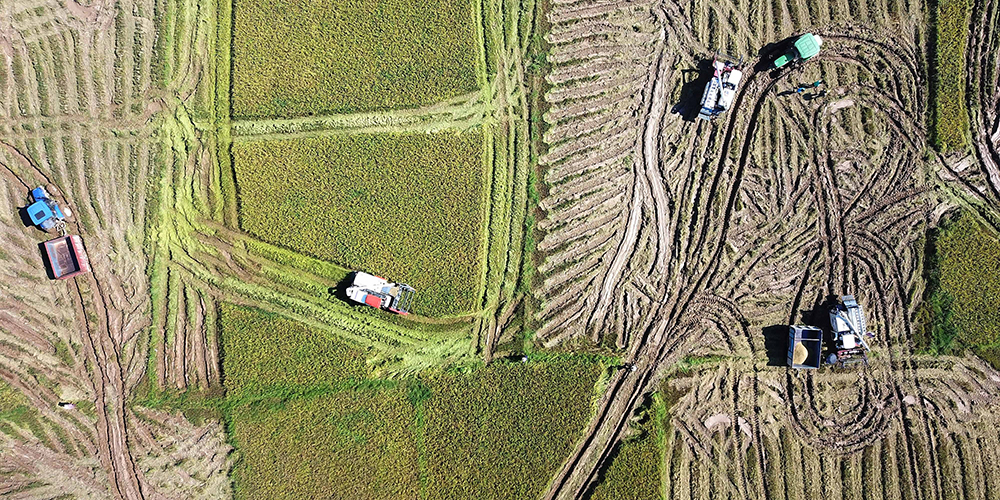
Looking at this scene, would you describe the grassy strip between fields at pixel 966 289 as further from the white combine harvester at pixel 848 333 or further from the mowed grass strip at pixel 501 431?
the mowed grass strip at pixel 501 431

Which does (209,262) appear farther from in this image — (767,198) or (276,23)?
(767,198)

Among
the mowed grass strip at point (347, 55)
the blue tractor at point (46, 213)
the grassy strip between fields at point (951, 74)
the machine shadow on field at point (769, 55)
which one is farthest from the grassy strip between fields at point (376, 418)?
the grassy strip between fields at point (951, 74)

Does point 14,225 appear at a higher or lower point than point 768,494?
higher

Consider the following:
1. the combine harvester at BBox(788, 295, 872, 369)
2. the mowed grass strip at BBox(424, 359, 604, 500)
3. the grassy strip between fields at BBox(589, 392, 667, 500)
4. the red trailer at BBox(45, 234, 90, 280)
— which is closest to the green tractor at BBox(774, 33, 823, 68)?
the combine harvester at BBox(788, 295, 872, 369)

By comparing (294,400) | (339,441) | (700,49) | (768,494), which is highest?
(700,49)

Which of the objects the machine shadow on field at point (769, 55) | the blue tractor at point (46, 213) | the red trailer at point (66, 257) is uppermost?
the machine shadow on field at point (769, 55)

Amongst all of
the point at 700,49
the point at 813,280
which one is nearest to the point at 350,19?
the point at 700,49
